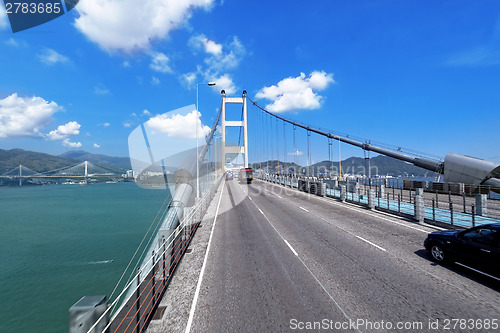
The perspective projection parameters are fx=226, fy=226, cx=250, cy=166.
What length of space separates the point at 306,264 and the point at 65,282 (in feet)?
60.1

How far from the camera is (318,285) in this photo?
623 centimetres

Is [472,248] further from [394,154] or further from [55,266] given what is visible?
[394,154]

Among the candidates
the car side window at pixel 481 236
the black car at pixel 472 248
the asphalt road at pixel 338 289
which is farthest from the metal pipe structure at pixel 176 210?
the car side window at pixel 481 236

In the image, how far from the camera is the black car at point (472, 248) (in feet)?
20.0

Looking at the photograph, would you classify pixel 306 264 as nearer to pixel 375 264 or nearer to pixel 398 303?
pixel 375 264

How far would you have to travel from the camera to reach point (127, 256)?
21.2 metres

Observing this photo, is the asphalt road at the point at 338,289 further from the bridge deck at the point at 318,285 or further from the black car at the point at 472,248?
the black car at the point at 472,248

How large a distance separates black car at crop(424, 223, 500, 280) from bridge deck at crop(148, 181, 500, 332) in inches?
15.1

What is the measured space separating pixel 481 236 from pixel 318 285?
16.2 ft

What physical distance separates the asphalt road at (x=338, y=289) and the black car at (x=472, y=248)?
0.39 meters

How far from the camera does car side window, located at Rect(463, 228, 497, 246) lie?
20.6ft

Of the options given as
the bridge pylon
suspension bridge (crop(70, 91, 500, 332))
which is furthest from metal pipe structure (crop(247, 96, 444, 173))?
suspension bridge (crop(70, 91, 500, 332))

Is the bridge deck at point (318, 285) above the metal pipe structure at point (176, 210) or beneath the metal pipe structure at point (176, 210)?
beneath

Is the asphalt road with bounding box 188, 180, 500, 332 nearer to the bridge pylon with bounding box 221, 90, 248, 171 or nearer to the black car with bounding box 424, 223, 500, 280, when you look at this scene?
the black car with bounding box 424, 223, 500, 280
